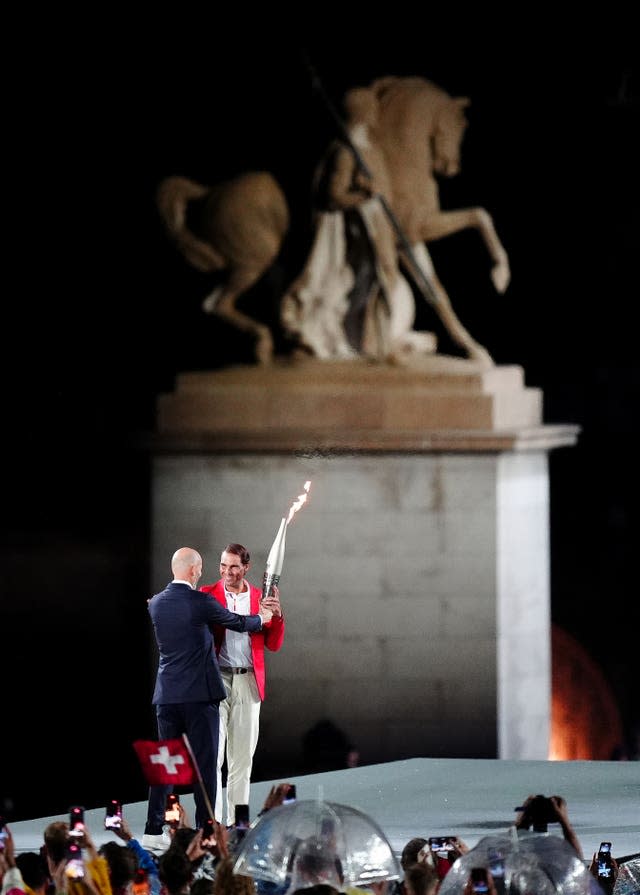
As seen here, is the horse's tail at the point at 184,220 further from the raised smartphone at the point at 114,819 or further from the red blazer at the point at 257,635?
the raised smartphone at the point at 114,819

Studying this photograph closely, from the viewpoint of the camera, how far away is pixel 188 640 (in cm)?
1173

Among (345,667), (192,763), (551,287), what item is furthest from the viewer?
(551,287)

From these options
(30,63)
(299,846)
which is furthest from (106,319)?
(299,846)

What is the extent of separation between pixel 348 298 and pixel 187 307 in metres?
3.43

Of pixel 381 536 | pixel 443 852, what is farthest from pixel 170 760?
pixel 381 536

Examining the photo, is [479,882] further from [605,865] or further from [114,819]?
[114,819]

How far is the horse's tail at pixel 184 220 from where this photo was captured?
2044 cm

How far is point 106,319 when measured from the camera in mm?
23422

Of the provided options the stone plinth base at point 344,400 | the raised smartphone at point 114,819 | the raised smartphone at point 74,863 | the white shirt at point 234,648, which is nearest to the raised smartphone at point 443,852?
the raised smartphone at point 114,819

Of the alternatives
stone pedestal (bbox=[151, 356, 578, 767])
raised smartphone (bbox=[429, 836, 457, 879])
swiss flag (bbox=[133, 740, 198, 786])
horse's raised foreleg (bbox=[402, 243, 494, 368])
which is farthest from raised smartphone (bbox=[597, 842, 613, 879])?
horse's raised foreleg (bbox=[402, 243, 494, 368])

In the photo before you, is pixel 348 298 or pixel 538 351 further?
pixel 538 351

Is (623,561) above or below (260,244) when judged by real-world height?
below

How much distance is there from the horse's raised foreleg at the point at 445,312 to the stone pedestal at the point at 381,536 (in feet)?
0.81

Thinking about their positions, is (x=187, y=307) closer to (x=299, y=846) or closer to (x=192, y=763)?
(x=192, y=763)
